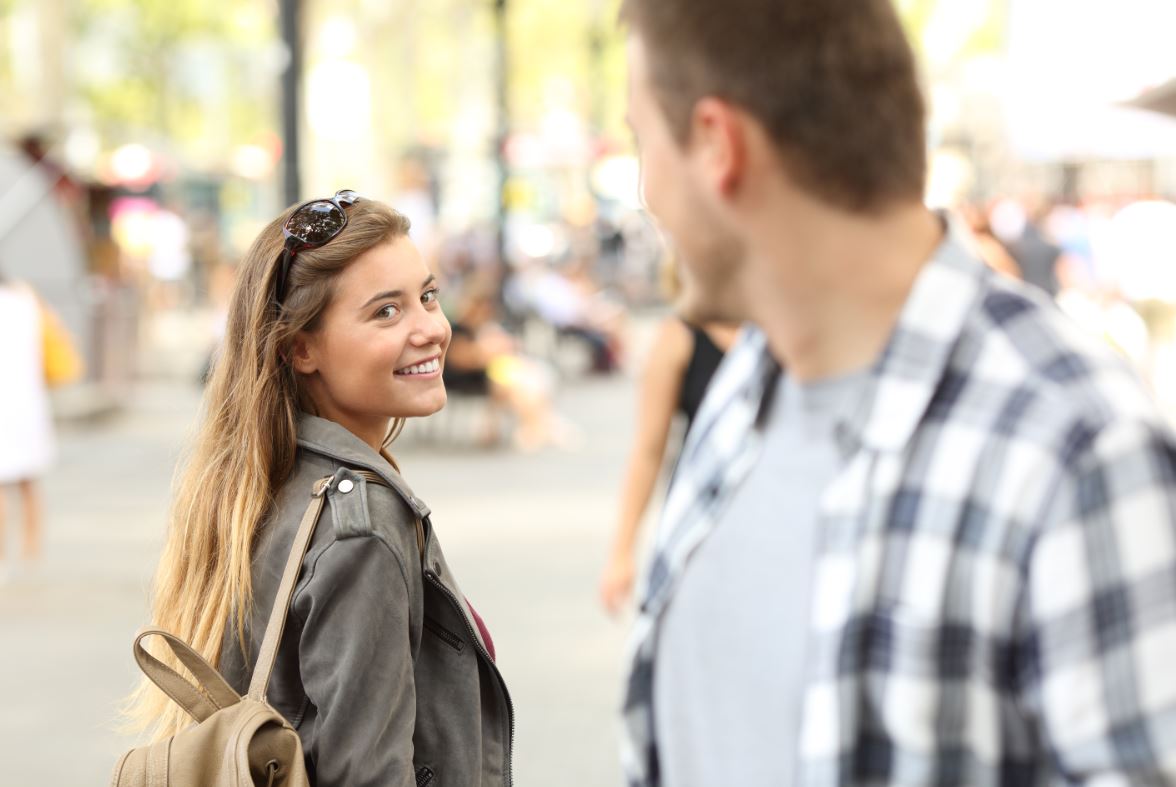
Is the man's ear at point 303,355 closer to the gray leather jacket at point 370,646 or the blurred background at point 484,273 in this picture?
the gray leather jacket at point 370,646

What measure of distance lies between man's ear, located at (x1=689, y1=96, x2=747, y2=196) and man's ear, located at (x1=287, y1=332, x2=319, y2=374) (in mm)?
1086

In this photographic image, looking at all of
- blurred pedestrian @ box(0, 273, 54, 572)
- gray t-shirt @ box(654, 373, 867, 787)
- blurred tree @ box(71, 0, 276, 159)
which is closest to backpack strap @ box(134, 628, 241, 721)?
gray t-shirt @ box(654, 373, 867, 787)

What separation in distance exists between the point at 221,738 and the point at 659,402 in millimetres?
2977

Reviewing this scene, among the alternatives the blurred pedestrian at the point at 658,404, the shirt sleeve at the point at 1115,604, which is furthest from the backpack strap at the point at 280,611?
the blurred pedestrian at the point at 658,404

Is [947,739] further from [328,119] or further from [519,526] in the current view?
[328,119]

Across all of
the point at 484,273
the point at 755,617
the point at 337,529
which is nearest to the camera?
the point at 755,617

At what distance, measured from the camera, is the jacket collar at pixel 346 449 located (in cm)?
237

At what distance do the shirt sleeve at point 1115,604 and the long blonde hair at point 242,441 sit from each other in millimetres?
1342

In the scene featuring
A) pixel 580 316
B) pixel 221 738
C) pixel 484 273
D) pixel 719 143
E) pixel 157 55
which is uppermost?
pixel 719 143

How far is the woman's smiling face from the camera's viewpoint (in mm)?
2477

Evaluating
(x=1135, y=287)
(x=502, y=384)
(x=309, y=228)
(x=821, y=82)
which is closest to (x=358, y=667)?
(x=309, y=228)

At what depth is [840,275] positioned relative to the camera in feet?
5.19

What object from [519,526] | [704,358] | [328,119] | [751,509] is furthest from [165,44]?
[751,509]

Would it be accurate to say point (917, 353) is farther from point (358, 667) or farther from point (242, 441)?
point (242, 441)
